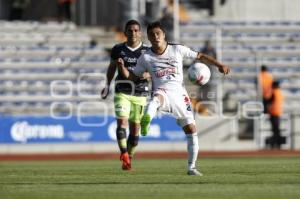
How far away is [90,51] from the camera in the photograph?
98.2ft

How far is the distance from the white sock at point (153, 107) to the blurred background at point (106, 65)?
13344 mm

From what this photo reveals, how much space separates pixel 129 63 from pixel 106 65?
1394cm

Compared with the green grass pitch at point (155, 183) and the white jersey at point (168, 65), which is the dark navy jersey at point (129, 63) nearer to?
the green grass pitch at point (155, 183)

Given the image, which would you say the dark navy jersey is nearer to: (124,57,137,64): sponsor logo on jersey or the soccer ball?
(124,57,137,64): sponsor logo on jersey

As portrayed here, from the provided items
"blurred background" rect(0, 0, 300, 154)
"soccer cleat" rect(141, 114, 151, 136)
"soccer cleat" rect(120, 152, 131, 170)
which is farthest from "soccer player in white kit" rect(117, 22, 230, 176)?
"blurred background" rect(0, 0, 300, 154)

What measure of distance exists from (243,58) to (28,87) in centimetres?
706

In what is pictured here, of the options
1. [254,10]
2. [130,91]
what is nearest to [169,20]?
[254,10]

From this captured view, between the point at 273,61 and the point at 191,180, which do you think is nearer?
the point at 191,180

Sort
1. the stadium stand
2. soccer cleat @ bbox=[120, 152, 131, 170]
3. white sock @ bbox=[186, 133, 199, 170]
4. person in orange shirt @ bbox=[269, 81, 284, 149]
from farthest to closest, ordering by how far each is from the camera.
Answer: the stadium stand < person in orange shirt @ bbox=[269, 81, 284, 149] < soccer cleat @ bbox=[120, 152, 131, 170] < white sock @ bbox=[186, 133, 199, 170]

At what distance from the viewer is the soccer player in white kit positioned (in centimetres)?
1294

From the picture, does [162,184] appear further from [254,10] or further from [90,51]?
[254,10]

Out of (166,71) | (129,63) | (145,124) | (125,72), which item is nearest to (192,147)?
(145,124)

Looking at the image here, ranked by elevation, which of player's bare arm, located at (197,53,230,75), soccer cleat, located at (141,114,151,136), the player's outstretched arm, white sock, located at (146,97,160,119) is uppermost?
player's bare arm, located at (197,53,230,75)

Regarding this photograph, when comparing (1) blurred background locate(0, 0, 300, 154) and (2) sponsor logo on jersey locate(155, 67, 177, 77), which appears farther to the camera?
(1) blurred background locate(0, 0, 300, 154)
